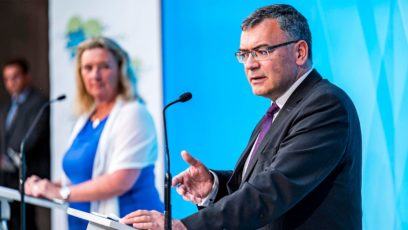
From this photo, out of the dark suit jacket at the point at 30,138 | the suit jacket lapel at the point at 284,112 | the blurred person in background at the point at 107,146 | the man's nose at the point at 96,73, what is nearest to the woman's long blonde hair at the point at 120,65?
the blurred person in background at the point at 107,146

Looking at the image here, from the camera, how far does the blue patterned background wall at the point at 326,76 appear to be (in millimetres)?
3492

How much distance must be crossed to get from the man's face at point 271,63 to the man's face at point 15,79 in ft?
13.3

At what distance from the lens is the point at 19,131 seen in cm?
614

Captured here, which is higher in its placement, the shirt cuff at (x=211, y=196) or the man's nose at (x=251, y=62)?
the man's nose at (x=251, y=62)

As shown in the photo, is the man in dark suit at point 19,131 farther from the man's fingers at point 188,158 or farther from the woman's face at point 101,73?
the man's fingers at point 188,158

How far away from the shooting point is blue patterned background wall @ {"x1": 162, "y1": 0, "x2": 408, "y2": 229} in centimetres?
349

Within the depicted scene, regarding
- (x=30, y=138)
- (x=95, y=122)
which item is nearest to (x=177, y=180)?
(x=95, y=122)

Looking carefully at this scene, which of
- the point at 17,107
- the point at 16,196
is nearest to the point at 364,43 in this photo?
the point at 16,196

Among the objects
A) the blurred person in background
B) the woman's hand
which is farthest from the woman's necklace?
the woman's hand

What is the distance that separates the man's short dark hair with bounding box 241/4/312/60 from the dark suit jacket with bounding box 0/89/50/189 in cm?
312

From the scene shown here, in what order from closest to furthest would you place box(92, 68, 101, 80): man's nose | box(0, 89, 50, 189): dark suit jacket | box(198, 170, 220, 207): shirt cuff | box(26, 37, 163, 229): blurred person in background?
1. box(198, 170, 220, 207): shirt cuff
2. box(26, 37, 163, 229): blurred person in background
3. box(92, 68, 101, 80): man's nose
4. box(0, 89, 50, 189): dark suit jacket

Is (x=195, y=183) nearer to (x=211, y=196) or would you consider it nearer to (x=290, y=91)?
(x=211, y=196)

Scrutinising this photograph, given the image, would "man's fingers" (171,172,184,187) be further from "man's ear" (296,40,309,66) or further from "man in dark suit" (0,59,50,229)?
"man in dark suit" (0,59,50,229)

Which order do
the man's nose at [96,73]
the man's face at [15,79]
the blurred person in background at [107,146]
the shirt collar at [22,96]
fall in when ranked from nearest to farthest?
the blurred person in background at [107,146], the man's nose at [96,73], the shirt collar at [22,96], the man's face at [15,79]
